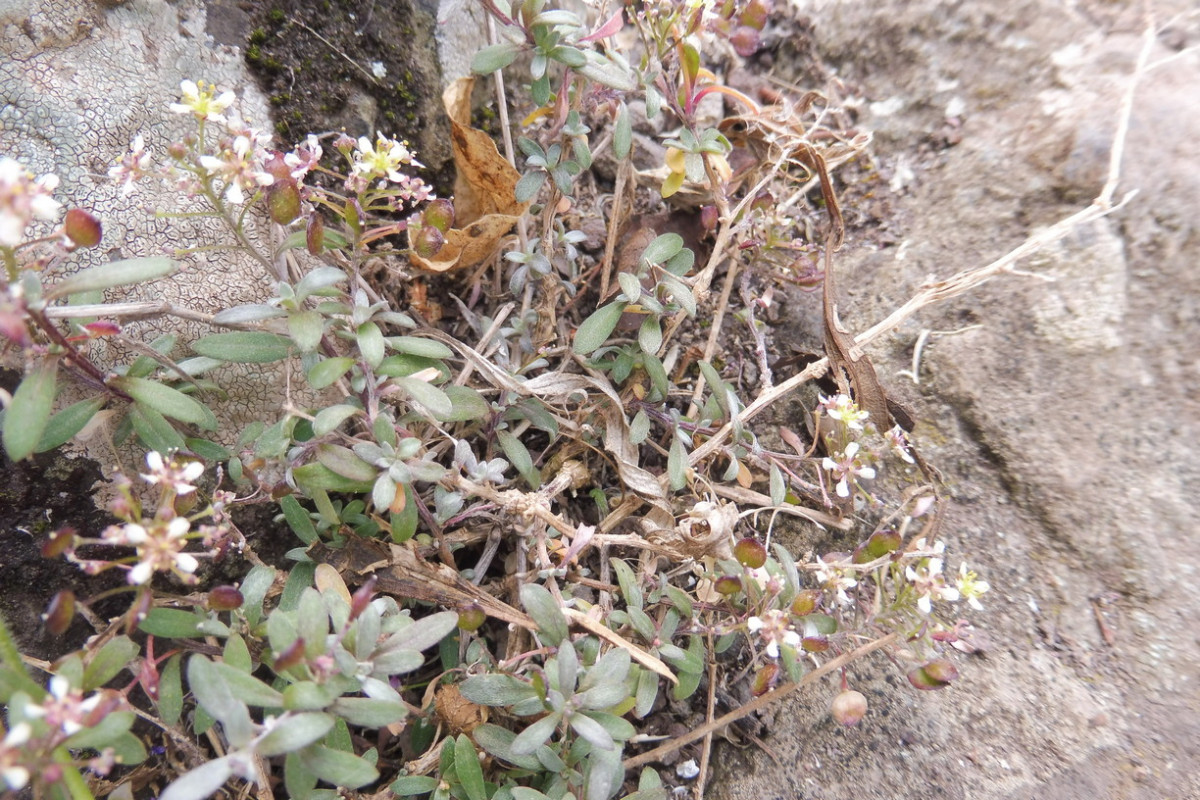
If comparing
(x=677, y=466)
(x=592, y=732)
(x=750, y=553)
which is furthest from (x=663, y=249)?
(x=592, y=732)

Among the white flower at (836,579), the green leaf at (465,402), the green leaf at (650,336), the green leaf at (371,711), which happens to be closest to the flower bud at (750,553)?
the white flower at (836,579)

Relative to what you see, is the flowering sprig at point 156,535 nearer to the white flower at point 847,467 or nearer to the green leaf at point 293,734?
the green leaf at point 293,734

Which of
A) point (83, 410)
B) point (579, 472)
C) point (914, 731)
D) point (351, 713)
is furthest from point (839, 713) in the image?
point (83, 410)

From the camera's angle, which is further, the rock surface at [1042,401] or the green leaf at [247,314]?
the rock surface at [1042,401]

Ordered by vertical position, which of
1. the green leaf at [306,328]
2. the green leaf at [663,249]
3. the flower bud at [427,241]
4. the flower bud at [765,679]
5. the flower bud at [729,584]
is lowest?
the flower bud at [765,679]

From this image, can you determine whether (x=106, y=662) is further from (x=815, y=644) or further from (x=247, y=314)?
(x=815, y=644)

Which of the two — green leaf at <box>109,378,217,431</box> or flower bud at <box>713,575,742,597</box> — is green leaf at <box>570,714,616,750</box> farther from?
green leaf at <box>109,378,217,431</box>

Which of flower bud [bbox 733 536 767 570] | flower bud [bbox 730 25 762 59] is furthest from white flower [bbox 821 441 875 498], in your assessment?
flower bud [bbox 730 25 762 59]
